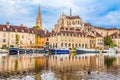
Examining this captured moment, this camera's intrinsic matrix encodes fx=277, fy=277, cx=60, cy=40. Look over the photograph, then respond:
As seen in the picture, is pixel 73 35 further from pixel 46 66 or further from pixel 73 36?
pixel 46 66

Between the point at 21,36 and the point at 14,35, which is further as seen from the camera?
the point at 21,36

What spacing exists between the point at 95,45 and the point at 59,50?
158ft

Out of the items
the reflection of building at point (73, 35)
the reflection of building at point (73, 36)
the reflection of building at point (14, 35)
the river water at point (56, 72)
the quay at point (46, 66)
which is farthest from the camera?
the reflection of building at point (73, 36)

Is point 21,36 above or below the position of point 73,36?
below

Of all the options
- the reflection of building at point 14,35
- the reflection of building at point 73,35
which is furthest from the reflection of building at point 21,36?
the reflection of building at point 73,35

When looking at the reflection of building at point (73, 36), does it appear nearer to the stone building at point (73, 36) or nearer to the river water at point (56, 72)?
the stone building at point (73, 36)

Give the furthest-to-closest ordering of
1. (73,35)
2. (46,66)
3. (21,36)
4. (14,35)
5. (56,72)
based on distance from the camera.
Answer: (73,35) → (21,36) → (14,35) → (46,66) → (56,72)

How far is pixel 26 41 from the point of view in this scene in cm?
13800

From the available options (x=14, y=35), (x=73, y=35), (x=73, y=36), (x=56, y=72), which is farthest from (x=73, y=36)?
(x=56, y=72)

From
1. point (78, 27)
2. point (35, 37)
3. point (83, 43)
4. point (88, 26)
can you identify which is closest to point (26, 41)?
point (35, 37)

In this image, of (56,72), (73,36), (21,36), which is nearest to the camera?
(56,72)

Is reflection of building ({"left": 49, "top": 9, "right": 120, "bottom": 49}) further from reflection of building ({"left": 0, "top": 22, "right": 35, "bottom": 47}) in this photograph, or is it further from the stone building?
reflection of building ({"left": 0, "top": 22, "right": 35, "bottom": 47})

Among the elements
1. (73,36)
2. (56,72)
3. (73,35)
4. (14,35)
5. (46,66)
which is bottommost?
(56,72)

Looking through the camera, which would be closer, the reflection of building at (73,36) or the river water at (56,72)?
the river water at (56,72)
